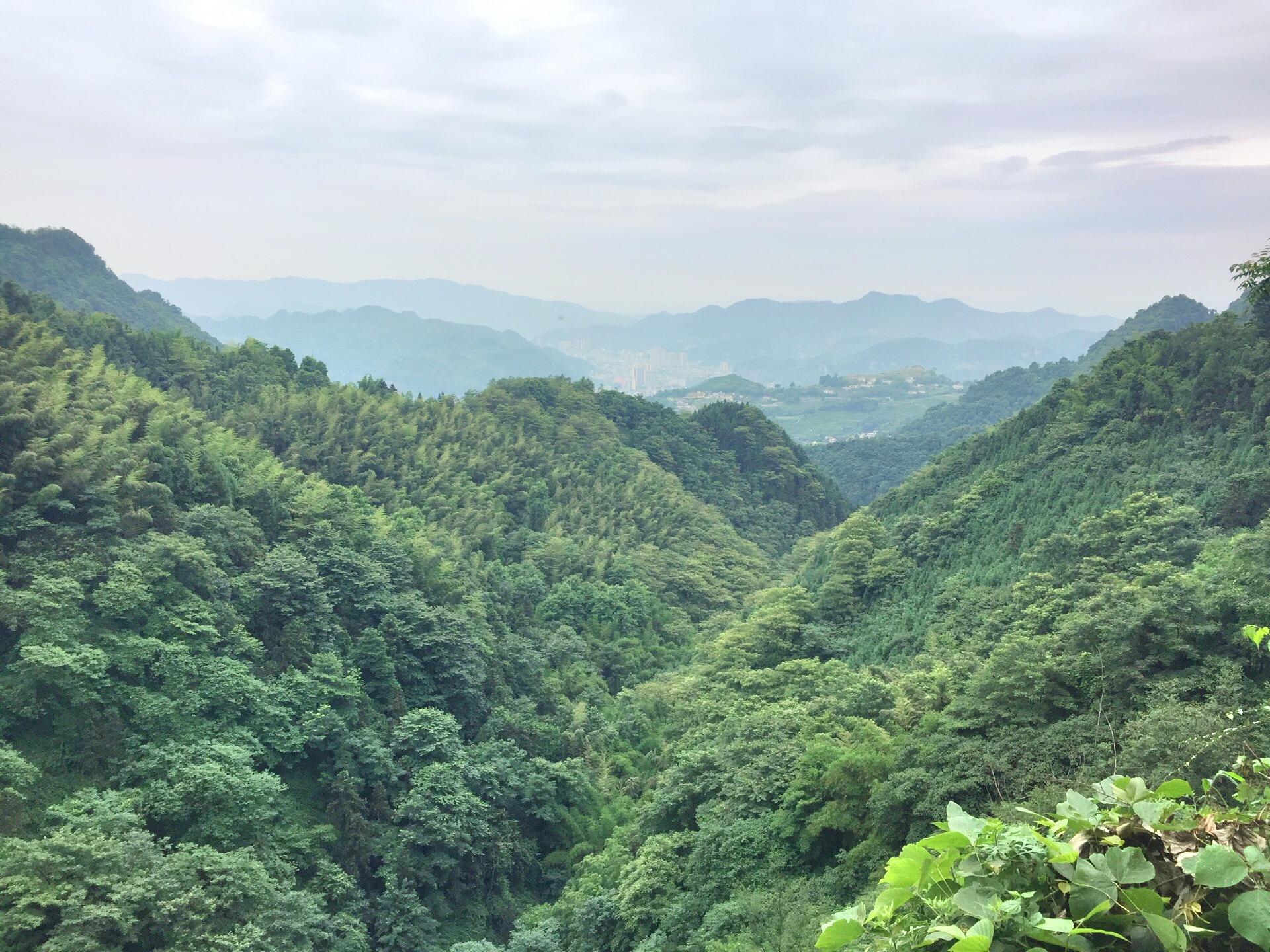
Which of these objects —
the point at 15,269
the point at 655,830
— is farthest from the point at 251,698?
the point at 15,269

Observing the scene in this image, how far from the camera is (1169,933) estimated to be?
1720 millimetres

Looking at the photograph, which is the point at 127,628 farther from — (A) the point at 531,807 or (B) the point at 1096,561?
(B) the point at 1096,561

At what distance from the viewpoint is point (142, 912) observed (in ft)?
31.9

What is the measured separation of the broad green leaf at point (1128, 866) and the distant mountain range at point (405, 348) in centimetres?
14340

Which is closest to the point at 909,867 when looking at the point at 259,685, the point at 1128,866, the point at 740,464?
the point at 1128,866

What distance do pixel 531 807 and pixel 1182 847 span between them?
623 inches

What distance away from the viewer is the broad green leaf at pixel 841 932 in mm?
1895

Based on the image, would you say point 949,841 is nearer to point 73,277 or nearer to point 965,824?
point 965,824

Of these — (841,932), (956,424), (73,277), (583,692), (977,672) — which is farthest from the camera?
(956,424)

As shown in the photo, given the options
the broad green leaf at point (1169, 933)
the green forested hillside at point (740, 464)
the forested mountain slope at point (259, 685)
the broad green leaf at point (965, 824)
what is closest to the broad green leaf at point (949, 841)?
the broad green leaf at point (965, 824)

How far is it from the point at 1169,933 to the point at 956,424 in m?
72.4

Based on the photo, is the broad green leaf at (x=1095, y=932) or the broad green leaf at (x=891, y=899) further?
the broad green leaf at (x=891, y=899)

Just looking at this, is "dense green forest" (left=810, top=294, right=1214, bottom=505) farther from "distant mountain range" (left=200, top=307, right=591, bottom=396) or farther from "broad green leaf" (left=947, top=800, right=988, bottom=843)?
"distant mountain range" (left=200, top=307, right=591, bottom=396)

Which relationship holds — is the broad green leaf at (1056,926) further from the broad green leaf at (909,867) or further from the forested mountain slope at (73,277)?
the forested mountain slope at (73,277)
